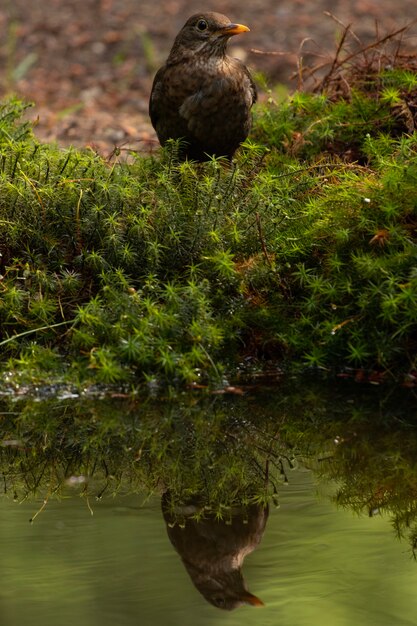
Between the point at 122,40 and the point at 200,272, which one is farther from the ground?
the point at 200,272

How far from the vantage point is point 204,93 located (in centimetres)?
625

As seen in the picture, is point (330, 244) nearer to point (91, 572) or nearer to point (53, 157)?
point (53, 157)

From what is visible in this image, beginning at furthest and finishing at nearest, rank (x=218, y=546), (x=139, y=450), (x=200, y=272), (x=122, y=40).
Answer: (x=122, y=40)
(x=200, y=272)
(x=139, y=450)
(x=218, y=546)

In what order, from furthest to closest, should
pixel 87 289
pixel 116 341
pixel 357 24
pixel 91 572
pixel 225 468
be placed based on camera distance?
1. pixel 357 24
2. pixel 87 289
3. pixel 116 341
4. pixel 225 468
5. pixel 91 572

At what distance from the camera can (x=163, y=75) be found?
6453mm

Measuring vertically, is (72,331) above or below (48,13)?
above

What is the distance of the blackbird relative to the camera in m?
6.26

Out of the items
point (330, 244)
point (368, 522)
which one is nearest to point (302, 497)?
point (368, 522)

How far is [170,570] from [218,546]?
10.5 inches

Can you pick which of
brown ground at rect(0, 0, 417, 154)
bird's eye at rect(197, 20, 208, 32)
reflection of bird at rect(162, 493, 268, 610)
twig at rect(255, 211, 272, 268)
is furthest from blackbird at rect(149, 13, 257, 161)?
brown ground at rect(0, 0, 417, 154)

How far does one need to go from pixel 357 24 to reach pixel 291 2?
1.38 metres

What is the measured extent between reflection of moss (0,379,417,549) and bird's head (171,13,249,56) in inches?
82.2

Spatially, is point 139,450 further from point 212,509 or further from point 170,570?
point 170,570

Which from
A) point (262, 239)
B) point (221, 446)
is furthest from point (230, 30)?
point (221, 446)
